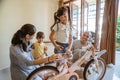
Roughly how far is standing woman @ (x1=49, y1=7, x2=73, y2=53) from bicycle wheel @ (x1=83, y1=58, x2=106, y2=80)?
344 millimetres

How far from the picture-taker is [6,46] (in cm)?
324

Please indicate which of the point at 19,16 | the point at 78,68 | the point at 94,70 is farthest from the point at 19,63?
the point at 19,16

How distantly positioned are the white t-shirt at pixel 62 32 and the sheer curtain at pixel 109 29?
1.63 metres

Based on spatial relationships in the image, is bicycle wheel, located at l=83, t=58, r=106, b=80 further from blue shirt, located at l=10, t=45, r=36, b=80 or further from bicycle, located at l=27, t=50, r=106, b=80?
blue shirt, located at l=10, t=45, r=36, b=80

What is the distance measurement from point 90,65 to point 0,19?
2.05 m

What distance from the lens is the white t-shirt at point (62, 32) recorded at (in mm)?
2059

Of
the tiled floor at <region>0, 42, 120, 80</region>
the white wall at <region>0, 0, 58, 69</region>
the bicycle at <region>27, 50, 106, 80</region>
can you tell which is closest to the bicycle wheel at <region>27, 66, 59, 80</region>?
the bicycle at <region>27, 50, 106, 80</region>

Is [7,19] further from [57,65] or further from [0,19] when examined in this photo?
[57,65]

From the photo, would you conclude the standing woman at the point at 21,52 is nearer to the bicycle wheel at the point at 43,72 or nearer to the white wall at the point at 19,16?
the bicycle wheel at the point at 43,72

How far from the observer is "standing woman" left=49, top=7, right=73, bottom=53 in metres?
2.00

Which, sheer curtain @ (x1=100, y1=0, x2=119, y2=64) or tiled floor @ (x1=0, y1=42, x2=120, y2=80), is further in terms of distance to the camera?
sheer curtain @ (x1=100, y1=0, x2=119, y2=64)

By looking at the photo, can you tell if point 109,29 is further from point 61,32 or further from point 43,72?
point 43,72

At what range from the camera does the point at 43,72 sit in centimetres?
156

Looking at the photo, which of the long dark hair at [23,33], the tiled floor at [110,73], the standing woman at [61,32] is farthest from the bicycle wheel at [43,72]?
the tiled floor at [110,73]
